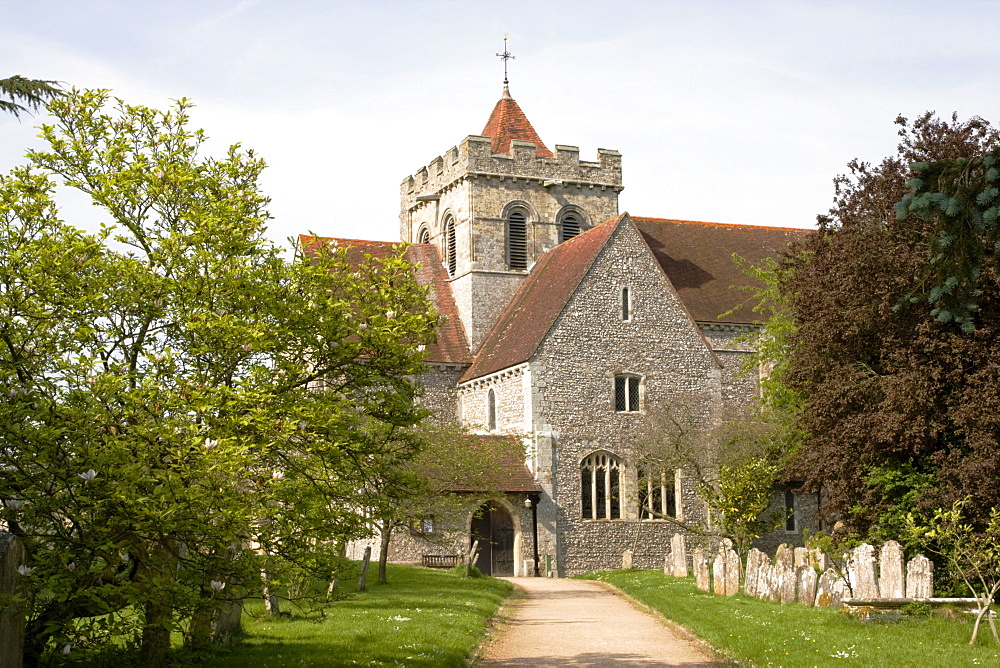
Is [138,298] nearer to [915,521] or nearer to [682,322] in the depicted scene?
[915,521]

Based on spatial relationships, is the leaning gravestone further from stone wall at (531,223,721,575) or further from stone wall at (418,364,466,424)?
stone wall at (418,364,466,424)

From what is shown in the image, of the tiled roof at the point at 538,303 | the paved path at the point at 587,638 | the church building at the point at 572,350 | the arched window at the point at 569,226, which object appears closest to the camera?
the paved path at the point at 587,638

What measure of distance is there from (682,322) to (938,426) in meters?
18.4

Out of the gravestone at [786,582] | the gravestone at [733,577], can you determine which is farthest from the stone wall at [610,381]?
the gravestone at [786,582]

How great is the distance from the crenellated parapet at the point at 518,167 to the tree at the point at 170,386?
3235cm

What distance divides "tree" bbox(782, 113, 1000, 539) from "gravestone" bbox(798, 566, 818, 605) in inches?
82.6

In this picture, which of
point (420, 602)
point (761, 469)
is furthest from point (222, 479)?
point (761, 469)

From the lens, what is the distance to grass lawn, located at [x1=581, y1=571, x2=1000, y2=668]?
14.4m

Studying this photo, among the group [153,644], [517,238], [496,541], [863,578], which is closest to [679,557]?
[496,541]

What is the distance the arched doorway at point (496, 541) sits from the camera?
119 ft

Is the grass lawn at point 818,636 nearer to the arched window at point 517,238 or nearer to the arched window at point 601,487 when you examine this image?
the arched window at point 601,487

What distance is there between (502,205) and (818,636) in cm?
3061

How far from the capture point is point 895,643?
52.3 feet

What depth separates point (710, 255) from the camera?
44.7 m
